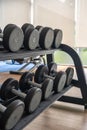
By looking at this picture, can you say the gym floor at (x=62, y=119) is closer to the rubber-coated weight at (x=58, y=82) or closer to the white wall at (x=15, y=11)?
the rubber-coated weight at (x=58, y=82)

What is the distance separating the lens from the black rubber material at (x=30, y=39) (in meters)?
1.75

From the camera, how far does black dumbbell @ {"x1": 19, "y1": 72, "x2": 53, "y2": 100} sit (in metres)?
2.01

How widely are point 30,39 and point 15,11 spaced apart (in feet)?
16.0

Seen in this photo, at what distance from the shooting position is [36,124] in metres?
2.18

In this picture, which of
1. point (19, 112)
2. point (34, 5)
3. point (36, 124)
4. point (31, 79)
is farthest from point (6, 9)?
point (19, 112)

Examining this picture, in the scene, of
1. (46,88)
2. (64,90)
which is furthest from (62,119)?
(46,88)

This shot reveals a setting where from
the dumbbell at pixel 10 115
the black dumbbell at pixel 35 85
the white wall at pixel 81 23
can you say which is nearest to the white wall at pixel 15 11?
the white wall at pixel 81 23

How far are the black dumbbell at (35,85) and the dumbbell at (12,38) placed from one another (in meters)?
0.56

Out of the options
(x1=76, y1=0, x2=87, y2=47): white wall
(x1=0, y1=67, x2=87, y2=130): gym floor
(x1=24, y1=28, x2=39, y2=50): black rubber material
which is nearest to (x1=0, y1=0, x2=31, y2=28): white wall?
(x1=76, y1=0, x2=87, y2=47): white wall

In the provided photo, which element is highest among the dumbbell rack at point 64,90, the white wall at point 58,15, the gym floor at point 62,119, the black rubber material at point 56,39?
the white wall at point 58,15

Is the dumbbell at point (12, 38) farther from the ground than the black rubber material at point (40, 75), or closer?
farther from the ground

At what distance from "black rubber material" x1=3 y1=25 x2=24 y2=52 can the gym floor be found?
3.05ft

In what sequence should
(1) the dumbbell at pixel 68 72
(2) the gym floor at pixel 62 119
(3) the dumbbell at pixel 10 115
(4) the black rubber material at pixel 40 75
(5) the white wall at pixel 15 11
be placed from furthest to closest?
(5) the white wall at pixel 15 11
(1) the dumbbell at pixel 68 72
(4) the black rubber material at pixel 40 75
(2) the gym floor at pixel 62 119
(3) the dumbbell at pixel 10 115

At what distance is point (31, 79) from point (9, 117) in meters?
1.00
